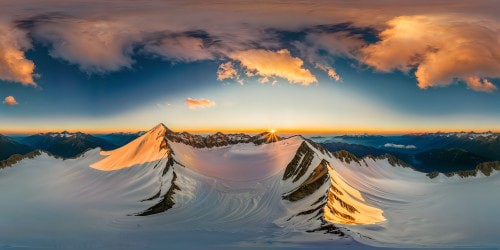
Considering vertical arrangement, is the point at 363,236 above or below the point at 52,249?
above

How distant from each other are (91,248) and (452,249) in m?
131

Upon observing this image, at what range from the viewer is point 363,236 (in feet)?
645

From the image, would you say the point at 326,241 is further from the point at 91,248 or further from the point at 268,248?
the point at 91,248

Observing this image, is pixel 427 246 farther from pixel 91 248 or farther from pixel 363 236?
pixel 91 248

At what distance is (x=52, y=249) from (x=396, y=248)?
12425 cm

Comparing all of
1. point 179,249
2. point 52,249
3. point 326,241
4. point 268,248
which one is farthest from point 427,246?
point 52,249

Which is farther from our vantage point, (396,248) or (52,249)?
(52,249)

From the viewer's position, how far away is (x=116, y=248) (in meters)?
199

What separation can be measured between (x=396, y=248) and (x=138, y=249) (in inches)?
3631

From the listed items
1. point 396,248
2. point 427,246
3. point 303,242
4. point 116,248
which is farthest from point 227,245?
point 427,246

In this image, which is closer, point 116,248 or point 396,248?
point 396,248

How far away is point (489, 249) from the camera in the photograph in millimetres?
197375

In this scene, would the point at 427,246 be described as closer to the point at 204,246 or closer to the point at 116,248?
the point at 204,246

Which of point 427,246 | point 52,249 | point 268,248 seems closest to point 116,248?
point 52,249
